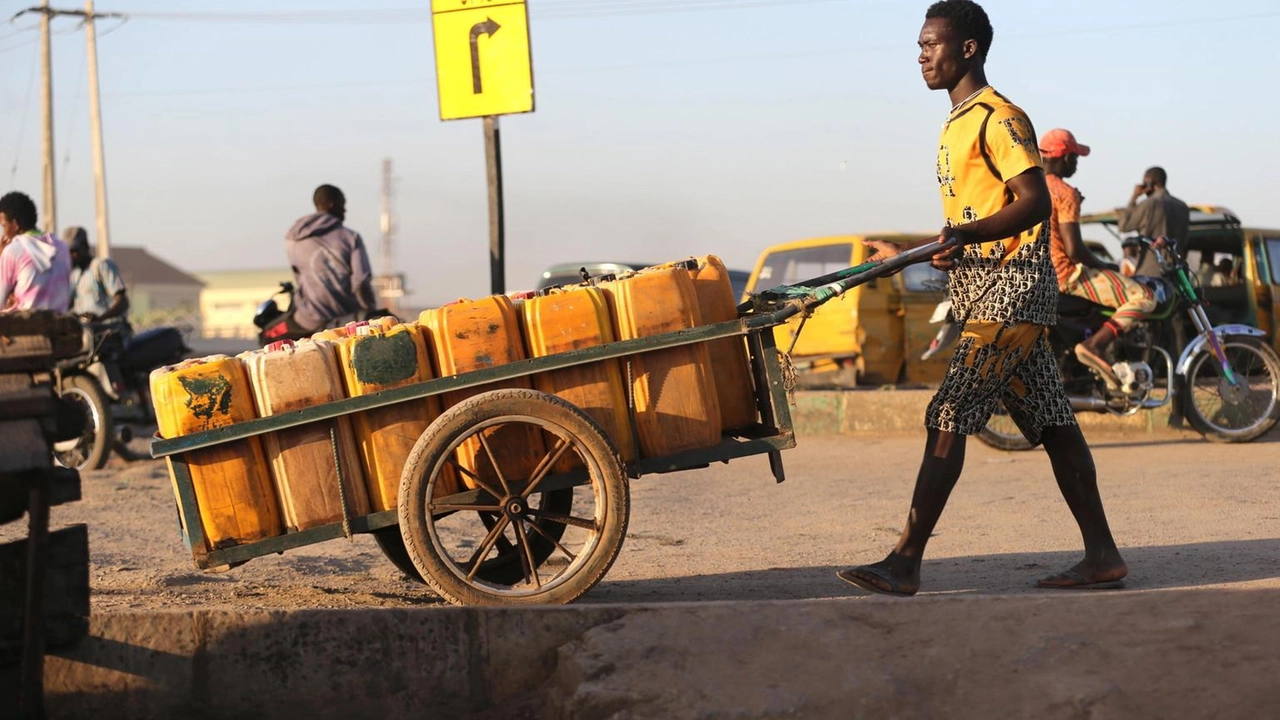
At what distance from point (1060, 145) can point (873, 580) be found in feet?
16.1

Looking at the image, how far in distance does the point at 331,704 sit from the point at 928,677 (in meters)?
1.60

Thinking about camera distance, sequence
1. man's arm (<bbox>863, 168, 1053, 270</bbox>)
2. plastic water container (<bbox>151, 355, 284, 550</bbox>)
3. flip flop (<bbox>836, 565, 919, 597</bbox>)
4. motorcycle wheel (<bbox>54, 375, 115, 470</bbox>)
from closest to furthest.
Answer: plastic water container (<bbox>151, 355, 284, 550</bbox>) → man's arm (<bbox>863, 168, 1053, 270</bbox>) → flip flop (<bbox>836, 565, 919, 597</bbox>) → motorcycle wheel (<bbox>54, 375, 115, 470</bbox>)

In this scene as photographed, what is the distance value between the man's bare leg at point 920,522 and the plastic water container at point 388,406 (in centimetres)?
142

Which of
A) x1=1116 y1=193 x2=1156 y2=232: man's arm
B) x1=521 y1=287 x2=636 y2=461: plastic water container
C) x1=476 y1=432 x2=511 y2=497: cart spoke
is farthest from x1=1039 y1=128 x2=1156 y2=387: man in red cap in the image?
x1=476 y1=432 x2=511 y2=497: cart spoke

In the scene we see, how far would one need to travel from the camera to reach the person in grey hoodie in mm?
9477

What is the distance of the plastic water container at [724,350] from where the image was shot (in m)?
4.63

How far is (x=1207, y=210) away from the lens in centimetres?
1207

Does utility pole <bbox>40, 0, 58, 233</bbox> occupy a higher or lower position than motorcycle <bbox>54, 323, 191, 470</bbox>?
higher

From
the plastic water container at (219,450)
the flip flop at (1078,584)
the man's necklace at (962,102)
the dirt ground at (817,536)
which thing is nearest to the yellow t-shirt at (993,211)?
the man's necklace at (962,102)

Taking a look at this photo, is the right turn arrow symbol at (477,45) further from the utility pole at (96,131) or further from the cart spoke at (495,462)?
the utility pole at (96,131)

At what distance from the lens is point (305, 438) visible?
4.44 metres

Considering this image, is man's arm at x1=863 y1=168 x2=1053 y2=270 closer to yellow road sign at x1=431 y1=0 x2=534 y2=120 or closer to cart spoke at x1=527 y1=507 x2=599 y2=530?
cart spoke at x1=527 y1=507 x2=599 y2=530

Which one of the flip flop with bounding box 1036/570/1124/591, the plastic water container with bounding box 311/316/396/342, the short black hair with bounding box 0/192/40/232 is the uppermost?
the short black hair with bounding box 0/192/40/232

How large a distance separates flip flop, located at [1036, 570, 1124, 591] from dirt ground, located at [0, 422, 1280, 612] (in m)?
0.07
